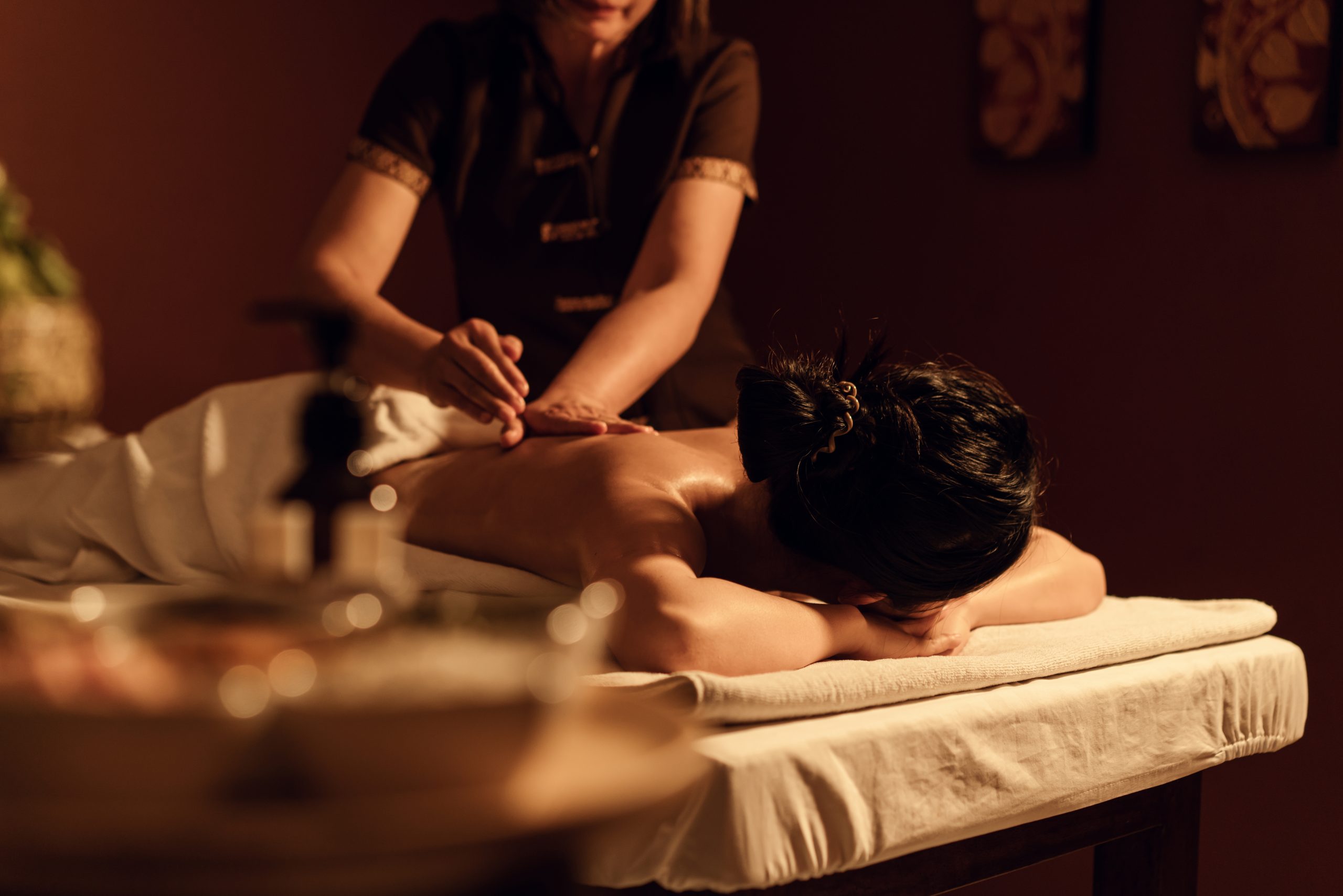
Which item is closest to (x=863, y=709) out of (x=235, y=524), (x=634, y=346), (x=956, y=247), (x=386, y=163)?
(x=634, y=346)

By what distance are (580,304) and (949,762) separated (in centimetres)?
114

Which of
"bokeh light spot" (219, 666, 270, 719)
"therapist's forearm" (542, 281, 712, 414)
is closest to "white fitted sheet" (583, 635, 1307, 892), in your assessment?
"bokeh light spot" (219, 666, 270, 719)

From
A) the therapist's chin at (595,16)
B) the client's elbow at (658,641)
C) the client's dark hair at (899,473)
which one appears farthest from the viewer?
the therapist's chin at (595,16)

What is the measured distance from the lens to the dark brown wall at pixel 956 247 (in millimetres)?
2084

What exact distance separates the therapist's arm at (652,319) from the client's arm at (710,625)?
1.35 feet

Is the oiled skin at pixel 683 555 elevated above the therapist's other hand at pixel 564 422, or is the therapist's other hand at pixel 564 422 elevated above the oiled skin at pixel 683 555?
the therapist's other hand at pixel 564 422

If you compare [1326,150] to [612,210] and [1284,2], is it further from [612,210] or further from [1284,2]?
[612,210]

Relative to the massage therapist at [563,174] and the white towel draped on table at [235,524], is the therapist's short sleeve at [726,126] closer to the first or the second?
the massage therapist at [563,174]

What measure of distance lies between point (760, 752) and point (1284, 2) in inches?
71.2

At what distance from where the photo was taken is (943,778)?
1068 mm

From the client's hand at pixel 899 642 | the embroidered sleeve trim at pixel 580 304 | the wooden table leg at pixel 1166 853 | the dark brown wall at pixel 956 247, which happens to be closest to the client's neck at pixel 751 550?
the client's hand at pixel 899 642

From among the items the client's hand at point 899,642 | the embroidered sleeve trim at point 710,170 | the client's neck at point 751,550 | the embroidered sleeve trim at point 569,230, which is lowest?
the client's hand at point 899,642

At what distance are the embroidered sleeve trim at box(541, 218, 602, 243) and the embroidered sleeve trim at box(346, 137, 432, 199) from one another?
0.23 meters

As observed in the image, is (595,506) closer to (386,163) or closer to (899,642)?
(899,642)
